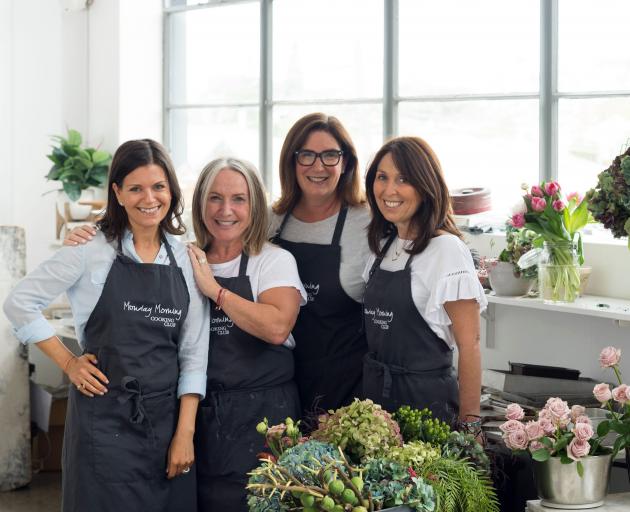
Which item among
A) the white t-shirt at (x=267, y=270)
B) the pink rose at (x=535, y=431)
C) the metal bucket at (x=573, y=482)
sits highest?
the white t-shirt at (x=267, y=270)

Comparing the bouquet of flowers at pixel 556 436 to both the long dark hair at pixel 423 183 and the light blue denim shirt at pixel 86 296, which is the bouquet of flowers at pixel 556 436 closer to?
the long dark hair at pixel 423 183

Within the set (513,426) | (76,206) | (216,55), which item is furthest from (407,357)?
(216,55)

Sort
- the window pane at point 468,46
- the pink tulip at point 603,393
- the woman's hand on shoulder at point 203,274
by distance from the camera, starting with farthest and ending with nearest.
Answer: the window pane at point 468,46 → the woman's hand on shoulder at point 203,274 → the pink tulip at point 603,393

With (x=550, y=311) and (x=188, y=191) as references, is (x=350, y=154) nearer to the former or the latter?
(x=550, y=311)

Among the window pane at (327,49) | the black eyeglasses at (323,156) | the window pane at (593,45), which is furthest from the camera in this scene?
the window pane at (327,49)

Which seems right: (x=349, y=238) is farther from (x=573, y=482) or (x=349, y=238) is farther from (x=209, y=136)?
(x=209, y=136)

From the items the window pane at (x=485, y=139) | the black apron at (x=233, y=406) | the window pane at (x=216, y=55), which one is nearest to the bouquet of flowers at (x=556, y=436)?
the black apron at (x=233, y=406)

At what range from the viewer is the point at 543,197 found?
10.8ft

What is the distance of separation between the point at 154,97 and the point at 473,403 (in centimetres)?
427

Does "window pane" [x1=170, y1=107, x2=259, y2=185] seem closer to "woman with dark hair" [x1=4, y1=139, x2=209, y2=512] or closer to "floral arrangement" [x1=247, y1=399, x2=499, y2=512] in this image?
"woman with dark hair" [x1=4, y1=139, x2=209, y2=512]

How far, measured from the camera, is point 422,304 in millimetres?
2627

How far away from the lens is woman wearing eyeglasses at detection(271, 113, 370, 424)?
2916 mm

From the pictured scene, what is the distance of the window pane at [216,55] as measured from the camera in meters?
5.85

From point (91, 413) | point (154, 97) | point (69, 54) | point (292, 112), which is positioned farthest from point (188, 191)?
point (91, 413)
